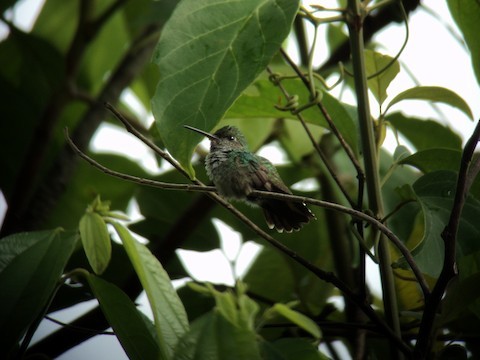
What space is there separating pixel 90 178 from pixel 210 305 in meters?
1.07

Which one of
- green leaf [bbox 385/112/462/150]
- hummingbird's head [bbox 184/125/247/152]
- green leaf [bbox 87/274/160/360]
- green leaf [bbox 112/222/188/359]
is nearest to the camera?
green leaf [bbox 112/222/188/359]

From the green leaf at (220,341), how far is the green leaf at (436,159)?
828mm

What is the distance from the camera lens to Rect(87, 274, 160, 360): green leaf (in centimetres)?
165

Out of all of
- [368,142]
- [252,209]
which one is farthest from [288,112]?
[252,209]

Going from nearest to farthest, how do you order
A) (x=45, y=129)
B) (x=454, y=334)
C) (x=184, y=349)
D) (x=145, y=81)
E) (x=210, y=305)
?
(x=184, y=349) < (x=454, y=334) < (x=210, y=305) < (x=45, y=129) < (x=145, y=81)

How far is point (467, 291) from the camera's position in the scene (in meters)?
1.73

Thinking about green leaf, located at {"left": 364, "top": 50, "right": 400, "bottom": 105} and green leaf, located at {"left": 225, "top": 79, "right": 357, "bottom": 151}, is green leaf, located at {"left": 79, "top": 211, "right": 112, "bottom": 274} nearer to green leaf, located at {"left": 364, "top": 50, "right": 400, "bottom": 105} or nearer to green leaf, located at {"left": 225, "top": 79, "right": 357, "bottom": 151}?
green leaf, located at {"left": 225, "top": 79, "right": 357, "bottom": 151}

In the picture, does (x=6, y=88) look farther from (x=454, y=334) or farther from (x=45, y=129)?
(x=454, y=334)

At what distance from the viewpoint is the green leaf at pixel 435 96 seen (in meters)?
1.98

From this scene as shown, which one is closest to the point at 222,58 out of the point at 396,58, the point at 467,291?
the point at 396,58

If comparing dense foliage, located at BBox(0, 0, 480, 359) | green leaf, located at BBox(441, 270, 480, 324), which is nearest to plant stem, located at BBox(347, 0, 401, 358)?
dense foliage, located at BBox(0, 0, 480, 359)

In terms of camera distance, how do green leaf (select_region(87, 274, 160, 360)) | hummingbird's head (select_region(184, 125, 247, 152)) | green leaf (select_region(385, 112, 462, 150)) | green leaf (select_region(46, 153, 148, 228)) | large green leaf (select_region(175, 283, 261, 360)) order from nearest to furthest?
large green leaf (select_region(175, 283, 261, 360)) < green leaf (select_region(87, 274, 160, 360)) < hummingbird's head (select_region(184, 125, 247, 152)) < green leaf (select_region(385, 112, 462, 150)) < green leaf (select_region(46, 153, 148, 228))

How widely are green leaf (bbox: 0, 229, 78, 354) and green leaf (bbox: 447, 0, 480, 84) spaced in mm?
1139

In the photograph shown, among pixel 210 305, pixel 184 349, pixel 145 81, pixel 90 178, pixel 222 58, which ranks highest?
pixel 145 81
